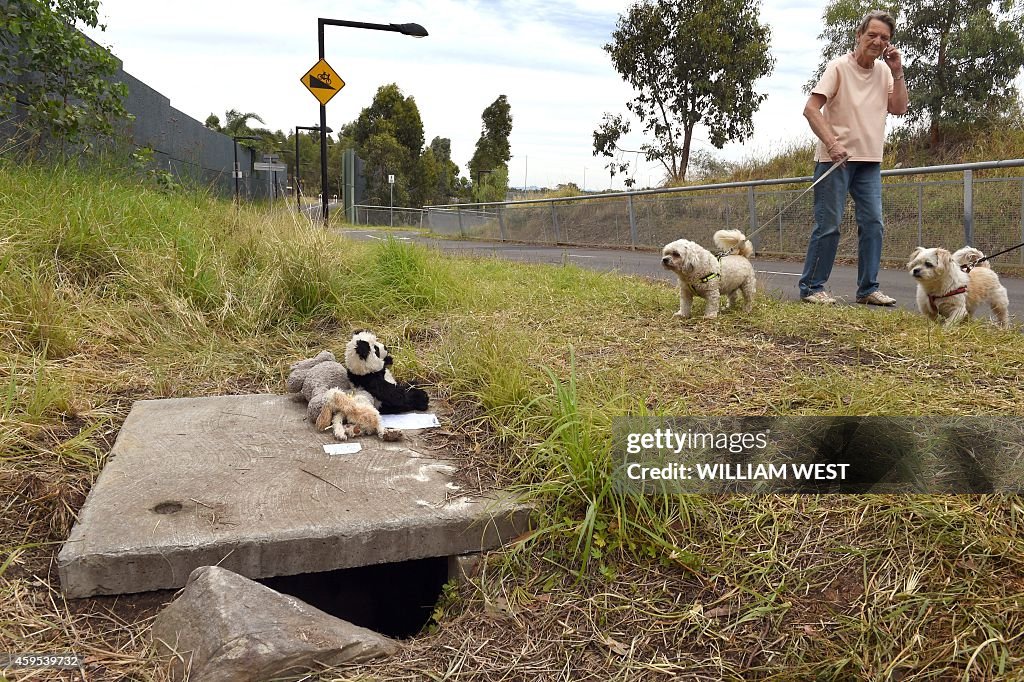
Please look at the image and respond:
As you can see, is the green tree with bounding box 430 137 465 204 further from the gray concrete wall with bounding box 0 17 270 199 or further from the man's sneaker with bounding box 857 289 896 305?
the man's sneaker with bounding box 857 289 896 305

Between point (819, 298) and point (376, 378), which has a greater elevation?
point (819, 298)

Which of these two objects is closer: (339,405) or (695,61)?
(339,405)

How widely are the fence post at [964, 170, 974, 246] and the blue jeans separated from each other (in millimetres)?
4313

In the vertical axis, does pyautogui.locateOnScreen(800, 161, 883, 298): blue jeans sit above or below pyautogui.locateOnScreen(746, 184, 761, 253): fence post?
below

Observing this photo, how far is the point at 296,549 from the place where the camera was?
7.18 feet

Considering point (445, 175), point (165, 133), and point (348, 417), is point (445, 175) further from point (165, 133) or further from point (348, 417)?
point (348, 417)

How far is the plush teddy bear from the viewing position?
9.97ft

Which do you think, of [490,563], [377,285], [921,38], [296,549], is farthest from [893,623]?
[921,38]

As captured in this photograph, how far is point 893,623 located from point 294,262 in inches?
171

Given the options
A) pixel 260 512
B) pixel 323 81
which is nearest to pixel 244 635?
pixel 260 512

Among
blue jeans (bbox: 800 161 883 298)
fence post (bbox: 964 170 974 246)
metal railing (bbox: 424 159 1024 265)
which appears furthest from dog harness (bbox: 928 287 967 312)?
fence post (bbox: 964 170 974 246)

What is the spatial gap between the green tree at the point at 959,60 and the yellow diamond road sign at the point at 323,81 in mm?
14876

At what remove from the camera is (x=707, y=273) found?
4.80 meters

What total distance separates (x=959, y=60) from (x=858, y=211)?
1806cm
